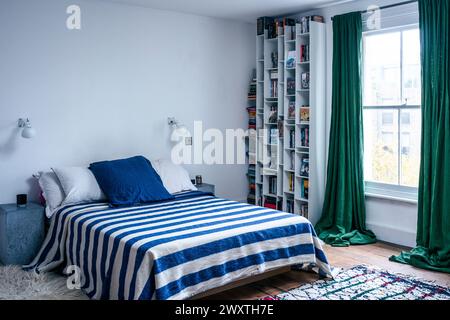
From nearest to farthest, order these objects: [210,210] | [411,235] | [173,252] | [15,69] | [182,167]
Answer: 1. [173,252]
2. [210,210]
3. [15,69]
4. [411,235]
5. [182,167]

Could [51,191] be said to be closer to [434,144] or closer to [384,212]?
[384,212]

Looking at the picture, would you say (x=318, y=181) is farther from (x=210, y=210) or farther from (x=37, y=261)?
(x=37, y=261)

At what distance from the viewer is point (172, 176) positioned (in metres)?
4.59

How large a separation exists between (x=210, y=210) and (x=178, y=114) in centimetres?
167

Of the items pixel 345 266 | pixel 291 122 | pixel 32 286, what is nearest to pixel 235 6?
pixel 291 122

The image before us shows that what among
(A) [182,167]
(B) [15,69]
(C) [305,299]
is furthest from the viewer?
(A) [182,167]

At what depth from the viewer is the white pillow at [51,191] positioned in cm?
393

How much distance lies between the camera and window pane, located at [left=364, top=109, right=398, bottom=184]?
4516 mm

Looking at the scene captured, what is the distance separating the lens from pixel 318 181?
4.96 metres

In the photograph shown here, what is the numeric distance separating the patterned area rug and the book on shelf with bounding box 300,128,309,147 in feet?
5.54

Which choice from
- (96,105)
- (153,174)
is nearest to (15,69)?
(96,105)

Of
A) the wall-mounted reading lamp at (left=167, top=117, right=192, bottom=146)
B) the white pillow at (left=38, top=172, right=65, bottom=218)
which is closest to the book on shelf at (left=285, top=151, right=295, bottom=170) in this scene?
the wall-mounted reading lamp at (left=167, top=117, right=192, bottom=146)

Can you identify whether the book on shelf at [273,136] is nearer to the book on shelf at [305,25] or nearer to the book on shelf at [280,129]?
the book on shelf at [280,129]

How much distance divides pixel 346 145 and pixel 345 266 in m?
1.34
